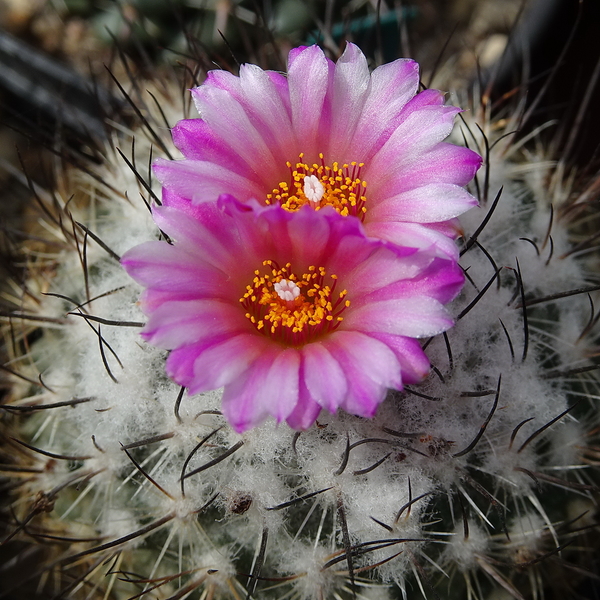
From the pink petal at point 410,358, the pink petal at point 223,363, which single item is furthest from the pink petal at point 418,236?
the pink petal at point 223,363

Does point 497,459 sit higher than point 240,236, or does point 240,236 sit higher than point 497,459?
point 240,236

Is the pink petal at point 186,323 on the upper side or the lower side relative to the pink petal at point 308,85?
lower

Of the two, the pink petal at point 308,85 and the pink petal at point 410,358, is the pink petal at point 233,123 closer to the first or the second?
the pink petal at point 308,85

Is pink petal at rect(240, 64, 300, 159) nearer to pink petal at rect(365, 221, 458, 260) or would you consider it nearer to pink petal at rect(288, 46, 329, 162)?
pink petal at rect(288, 46, 329, 162)

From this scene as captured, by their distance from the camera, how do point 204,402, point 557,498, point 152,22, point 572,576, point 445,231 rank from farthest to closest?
point 152,22
point 572,576
point 557,498
point 204,402
point 445,231

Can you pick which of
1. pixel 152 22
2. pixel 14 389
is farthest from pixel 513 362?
pixel 152 22

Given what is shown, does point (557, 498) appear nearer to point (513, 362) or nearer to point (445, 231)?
point (513, 362)

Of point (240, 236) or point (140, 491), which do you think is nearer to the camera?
point (240, 236)

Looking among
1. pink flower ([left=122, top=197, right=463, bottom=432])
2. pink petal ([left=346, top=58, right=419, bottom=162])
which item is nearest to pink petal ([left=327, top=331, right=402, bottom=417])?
pink flower ([left=122, top=197, right=463, bottom=432])
